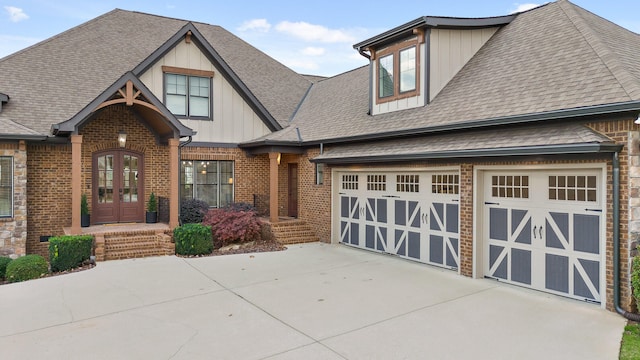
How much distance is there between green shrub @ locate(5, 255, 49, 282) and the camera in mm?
9047

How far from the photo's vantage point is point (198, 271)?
32.1 feet

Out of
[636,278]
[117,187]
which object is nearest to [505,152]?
[636,278]

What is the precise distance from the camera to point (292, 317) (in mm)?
6547

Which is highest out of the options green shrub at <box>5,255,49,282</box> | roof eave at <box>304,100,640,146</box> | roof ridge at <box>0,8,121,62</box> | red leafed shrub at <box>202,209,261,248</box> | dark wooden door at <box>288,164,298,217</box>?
roof ridge at <box>0,8,121,62</box>

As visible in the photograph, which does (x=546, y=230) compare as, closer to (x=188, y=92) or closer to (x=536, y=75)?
(x=536, y=75)

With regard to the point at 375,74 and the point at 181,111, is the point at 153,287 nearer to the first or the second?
the point at 181,111

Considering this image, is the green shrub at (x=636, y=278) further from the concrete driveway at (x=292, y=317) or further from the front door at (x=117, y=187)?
the front door at (x=117, y=187)

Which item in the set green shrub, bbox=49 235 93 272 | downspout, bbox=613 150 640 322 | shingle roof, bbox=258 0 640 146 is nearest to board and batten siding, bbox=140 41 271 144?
shingle roof, bbox=258 0 640 146

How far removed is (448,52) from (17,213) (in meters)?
12.9

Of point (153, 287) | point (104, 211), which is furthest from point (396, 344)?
point (104, 211)

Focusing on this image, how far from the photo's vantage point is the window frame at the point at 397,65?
11.3m

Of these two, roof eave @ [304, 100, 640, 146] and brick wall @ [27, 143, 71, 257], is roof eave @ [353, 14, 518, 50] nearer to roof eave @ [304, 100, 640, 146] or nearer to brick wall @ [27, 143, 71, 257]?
roof eave @ [304, 100, 640, 146]

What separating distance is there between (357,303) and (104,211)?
1001 cm

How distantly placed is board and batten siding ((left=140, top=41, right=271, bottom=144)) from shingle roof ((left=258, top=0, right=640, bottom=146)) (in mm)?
3512
